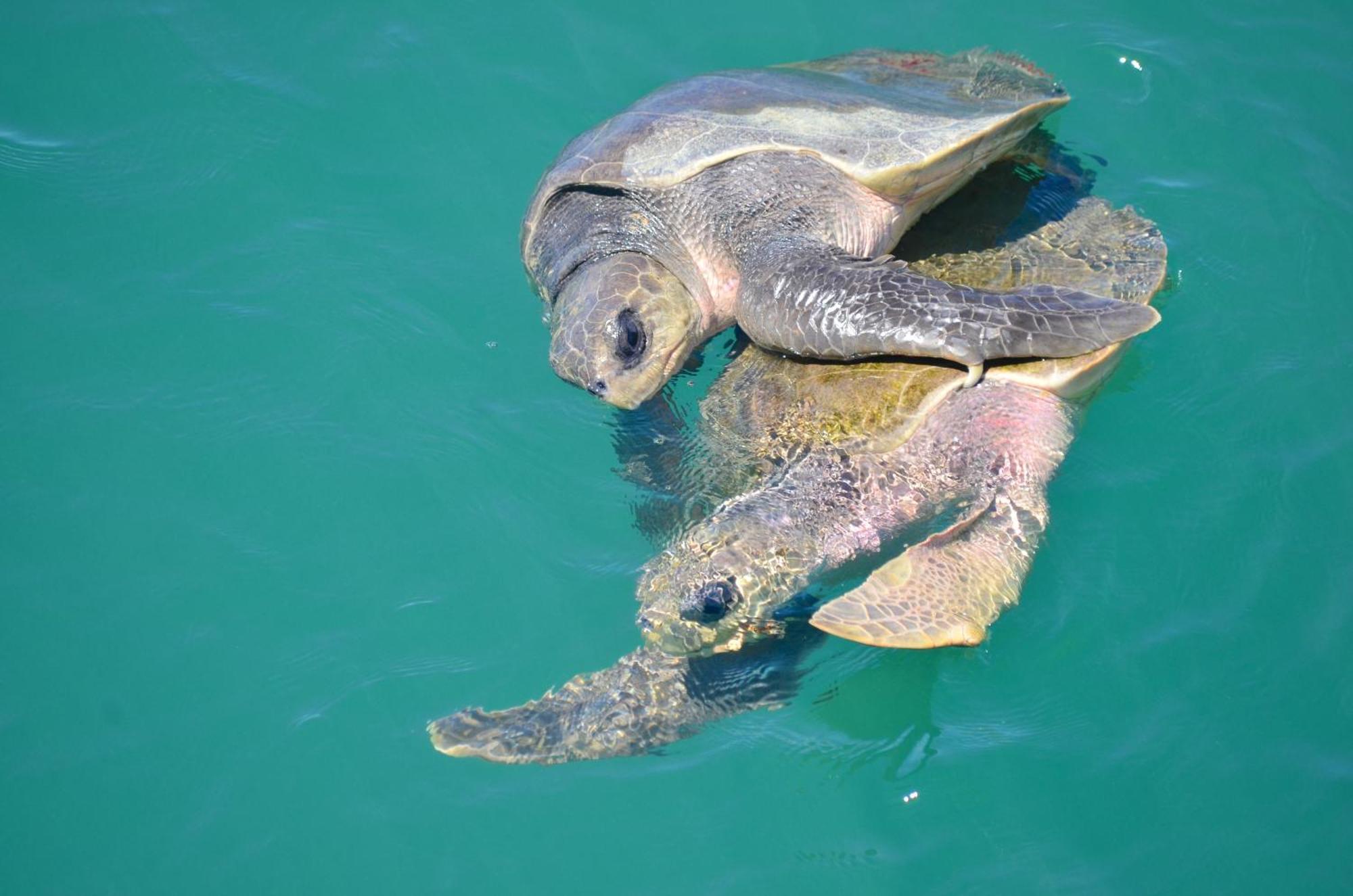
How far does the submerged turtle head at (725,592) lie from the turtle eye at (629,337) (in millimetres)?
1033

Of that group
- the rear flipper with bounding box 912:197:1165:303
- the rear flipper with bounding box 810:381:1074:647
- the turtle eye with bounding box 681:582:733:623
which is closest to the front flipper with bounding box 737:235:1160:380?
the rear flipper with bounding box 810:381:1074:647

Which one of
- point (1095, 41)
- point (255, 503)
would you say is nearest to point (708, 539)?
point (255, 503)

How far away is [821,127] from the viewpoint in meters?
4.82

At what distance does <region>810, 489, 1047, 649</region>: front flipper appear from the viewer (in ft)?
10.9

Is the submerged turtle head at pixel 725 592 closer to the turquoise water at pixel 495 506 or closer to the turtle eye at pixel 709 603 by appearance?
the turtle eye at pixel 709 603

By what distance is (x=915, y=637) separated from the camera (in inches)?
130

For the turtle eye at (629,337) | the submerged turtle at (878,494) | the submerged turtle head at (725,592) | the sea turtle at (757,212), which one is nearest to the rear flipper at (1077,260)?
the sea turtle at (757,212)

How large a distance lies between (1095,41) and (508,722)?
5.35 metres

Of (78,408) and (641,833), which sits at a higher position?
(78,408)

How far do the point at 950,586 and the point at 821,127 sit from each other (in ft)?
8.02

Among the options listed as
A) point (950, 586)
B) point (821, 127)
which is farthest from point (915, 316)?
point (821, 127)

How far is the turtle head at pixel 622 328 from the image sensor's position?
4469 millimetres

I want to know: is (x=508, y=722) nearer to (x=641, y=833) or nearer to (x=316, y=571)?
(x=641, y=833)

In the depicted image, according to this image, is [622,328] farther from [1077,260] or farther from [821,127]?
[1077,260]
